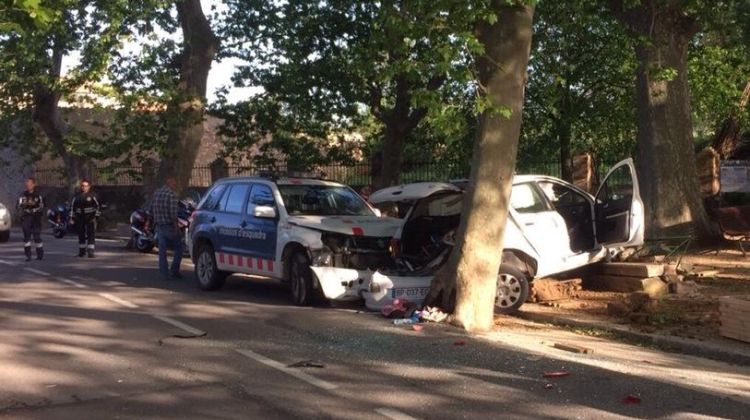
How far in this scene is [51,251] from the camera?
66.1ft

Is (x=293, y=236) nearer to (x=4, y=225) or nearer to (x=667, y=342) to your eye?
(x=667, y=342)

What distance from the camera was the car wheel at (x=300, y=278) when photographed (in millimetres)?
10789

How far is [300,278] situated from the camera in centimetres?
1092

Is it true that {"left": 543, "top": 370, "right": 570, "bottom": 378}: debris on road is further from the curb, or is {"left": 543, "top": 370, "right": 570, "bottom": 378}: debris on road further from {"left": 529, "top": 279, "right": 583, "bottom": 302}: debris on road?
{"left": 529, "top": 279, "right": 583, "bottom": 302}: debris on road

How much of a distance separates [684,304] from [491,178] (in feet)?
9.90

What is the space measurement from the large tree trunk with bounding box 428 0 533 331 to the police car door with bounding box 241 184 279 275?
301cm

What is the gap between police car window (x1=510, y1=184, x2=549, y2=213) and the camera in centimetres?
1090

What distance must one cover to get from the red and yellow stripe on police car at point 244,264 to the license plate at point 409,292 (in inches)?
76.6

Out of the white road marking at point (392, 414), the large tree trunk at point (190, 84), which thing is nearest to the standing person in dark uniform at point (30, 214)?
the large tree trunk at point (190, 84)

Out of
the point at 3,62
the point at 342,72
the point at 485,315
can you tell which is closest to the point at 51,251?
the point at 3,62

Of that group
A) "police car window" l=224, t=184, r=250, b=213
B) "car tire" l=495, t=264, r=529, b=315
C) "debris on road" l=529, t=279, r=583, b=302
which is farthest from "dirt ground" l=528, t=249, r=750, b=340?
"police car window" l=224, t=184, r=250, b=213

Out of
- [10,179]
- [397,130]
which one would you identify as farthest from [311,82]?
[10,179]

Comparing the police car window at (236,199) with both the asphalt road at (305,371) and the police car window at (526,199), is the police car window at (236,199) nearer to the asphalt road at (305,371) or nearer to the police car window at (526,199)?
the asphalt road at (305,371)

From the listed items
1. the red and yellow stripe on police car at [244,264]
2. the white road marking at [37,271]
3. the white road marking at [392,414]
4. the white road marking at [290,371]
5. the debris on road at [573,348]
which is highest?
the red and yellow stripe on police car at [244,264]
